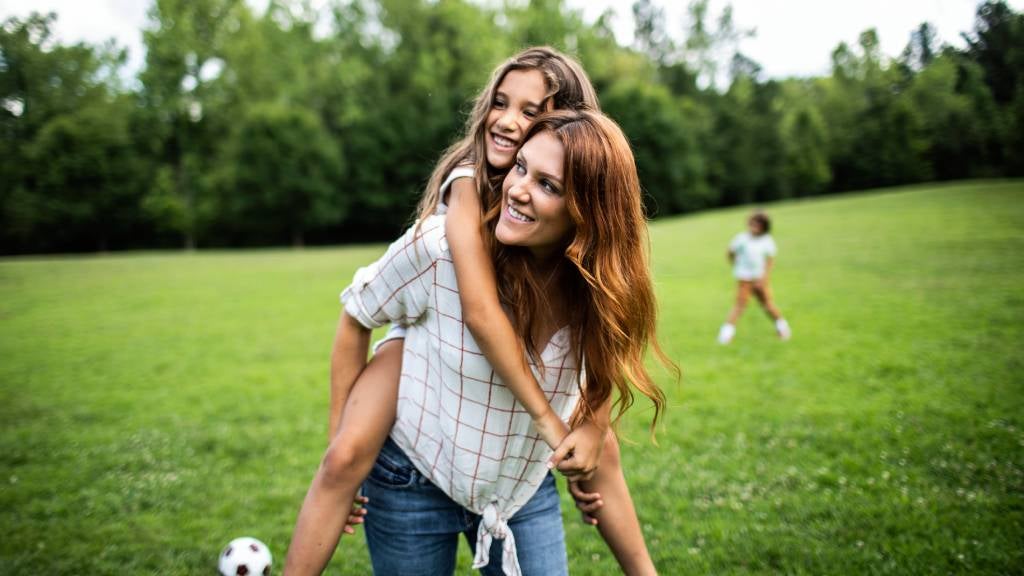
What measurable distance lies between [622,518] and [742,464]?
11.6ft

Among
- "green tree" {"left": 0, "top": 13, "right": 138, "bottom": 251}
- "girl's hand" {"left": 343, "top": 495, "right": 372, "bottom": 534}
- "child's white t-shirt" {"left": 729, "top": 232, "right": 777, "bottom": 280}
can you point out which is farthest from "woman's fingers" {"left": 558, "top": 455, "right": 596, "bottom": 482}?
"green tree" {"left": 0, "top": 13, "right": 138, "bottom": 251}

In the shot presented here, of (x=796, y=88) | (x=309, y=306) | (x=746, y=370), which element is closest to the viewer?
(x=746, y=370)

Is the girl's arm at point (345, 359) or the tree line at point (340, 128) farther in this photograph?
the tree line at point (340, 128)

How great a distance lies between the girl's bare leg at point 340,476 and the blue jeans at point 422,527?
83 mm

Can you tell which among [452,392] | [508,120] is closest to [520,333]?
[452,392]

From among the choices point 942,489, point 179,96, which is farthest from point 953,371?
point 179,96

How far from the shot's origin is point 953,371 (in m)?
7.96

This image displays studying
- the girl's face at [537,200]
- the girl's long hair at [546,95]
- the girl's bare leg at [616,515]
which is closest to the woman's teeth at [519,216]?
the girl's face at [537,200]

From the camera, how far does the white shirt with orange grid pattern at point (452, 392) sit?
209cm

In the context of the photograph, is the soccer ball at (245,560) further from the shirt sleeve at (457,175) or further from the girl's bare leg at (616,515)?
the shirt sleeve at (457,175)

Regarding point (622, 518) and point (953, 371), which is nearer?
point (622, 518)

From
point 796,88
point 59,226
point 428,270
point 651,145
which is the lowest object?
point 59,226

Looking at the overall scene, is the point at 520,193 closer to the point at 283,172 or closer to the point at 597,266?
the point at 597,266

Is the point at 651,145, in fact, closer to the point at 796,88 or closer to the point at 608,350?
the point at 796,88
